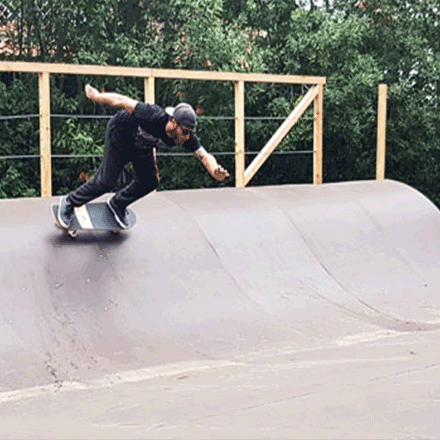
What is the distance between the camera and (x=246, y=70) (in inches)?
690

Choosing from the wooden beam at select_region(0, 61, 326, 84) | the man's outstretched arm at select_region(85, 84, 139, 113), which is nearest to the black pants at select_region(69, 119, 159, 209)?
the man's outstretched arm at select_region(85, 84, 139, 113)

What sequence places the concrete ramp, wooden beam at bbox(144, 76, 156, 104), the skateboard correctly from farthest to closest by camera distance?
1. wooden beam at bbox(144, 76, 156, 104)
2. the skateboard
3. the concrete ramp

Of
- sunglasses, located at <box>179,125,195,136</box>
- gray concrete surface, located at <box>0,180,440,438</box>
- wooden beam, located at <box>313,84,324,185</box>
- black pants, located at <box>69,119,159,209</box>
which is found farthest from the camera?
wooden beam, located at <box>313,84,324,185</box>

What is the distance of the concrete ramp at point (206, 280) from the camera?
6914 mm

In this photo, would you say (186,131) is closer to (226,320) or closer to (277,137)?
(226,320)

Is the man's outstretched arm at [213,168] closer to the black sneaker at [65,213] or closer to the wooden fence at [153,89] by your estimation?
the black sneaker at [65,213]

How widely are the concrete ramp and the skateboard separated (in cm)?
11

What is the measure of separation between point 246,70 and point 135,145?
402 inches

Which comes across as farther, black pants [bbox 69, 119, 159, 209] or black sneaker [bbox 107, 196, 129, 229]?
black sneaker [bbox 107, 196, 129, 229]

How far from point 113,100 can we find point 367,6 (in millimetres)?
13778

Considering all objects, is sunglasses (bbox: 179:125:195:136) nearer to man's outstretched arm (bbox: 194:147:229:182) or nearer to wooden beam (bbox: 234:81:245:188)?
man's outstretched arm (bbox: 194:147:229:182)

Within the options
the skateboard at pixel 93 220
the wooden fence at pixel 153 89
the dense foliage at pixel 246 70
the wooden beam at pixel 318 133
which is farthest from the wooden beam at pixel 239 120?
the dense foliage at pixel 246 70

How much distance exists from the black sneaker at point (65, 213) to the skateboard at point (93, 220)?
0.11 ft

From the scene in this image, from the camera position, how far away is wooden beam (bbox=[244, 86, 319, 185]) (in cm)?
1102
